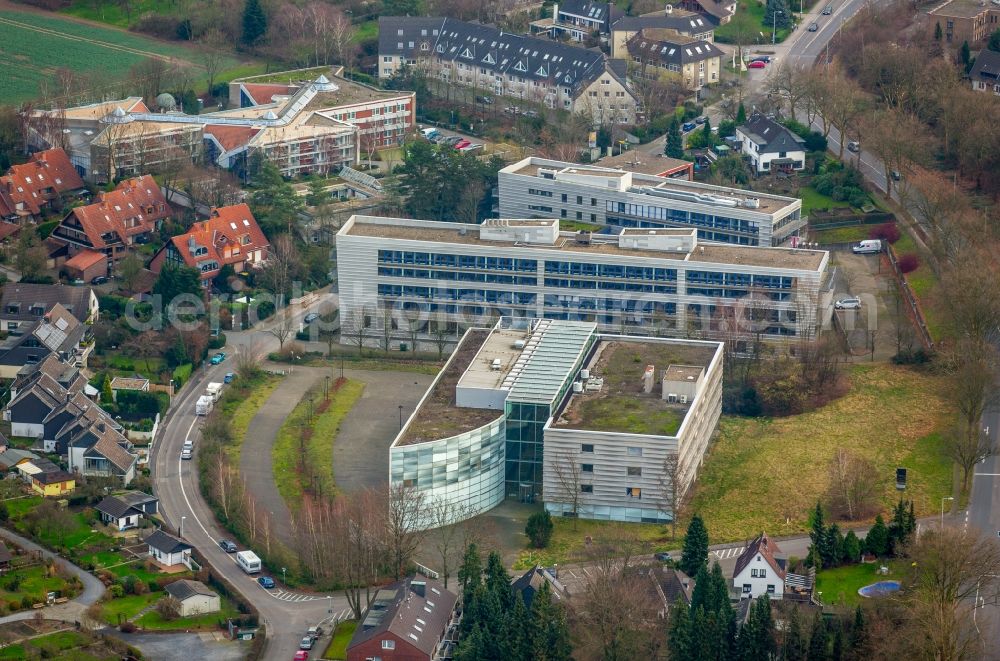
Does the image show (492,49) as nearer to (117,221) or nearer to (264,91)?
(264,91)

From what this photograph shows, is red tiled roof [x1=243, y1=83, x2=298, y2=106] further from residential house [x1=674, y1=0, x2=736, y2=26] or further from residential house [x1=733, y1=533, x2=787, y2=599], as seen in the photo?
residential house [x1=733, y1=533, x2=787, y2=599]

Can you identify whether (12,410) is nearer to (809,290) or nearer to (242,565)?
(242,565)

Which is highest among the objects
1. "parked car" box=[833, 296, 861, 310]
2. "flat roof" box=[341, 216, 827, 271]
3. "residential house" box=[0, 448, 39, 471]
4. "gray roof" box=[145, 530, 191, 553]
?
"flat roof" box=[341, 216, 827, 271]

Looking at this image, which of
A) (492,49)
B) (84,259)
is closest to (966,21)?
(492,49)

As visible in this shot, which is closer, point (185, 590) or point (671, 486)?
point (185, 590)

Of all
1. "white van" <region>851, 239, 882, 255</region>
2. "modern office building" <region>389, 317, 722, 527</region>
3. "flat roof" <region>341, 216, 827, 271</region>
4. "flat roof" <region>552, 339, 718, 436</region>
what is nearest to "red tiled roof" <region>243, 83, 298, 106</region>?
"flat roof" <region>341, 216, 827, 271</region>

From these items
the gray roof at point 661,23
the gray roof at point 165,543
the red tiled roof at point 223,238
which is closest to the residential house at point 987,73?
the gray roof at point 661,23

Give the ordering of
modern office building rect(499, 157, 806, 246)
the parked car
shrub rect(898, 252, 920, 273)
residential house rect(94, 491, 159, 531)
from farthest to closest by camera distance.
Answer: modern office building rect(499, 157, 806, 246) < shrub rect(898, 252, 920, 273) < the parked car < residential house rect(94, 491, 159, 531)
